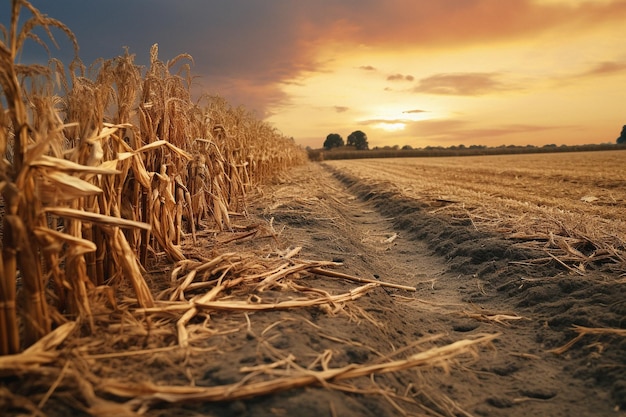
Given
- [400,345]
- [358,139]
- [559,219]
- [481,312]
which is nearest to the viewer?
[400,345]

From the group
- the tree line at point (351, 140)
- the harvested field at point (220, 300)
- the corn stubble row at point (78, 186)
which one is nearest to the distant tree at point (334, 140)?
the tree line at point (351, 140)

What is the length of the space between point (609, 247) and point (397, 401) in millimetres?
3225

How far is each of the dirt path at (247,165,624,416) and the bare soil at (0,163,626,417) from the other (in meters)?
0.01

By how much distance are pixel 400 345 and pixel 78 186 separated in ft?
6.84

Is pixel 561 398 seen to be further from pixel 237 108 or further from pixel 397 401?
pixel 237 108

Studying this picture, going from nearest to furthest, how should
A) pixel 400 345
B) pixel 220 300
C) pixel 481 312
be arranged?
1. pixel 220 300
2. pixel 400 345
3. pixel 481 312

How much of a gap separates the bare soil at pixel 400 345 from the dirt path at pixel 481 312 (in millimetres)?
11

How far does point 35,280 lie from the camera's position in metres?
1.91

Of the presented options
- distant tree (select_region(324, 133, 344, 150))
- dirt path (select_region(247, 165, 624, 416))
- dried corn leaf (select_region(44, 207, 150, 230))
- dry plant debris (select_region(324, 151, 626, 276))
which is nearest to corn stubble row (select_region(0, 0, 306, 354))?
dried corn leaf (select_region(44, 207, 150, 230))

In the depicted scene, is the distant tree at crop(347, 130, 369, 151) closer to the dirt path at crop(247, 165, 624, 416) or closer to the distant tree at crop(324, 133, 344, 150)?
the distant tree at crop(324, 133, 344, 150)

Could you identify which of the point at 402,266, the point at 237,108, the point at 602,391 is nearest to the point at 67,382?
the point at 602,391

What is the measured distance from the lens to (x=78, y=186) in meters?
1.99

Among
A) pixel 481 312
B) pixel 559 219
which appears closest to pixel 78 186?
pixel 481 312

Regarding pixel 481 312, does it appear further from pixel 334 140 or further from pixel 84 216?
pixel 334 140
